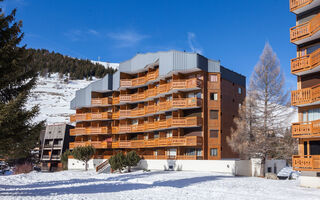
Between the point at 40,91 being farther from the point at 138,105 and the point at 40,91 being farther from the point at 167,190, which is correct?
the point at 167,190

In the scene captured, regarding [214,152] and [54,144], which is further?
[54,144]

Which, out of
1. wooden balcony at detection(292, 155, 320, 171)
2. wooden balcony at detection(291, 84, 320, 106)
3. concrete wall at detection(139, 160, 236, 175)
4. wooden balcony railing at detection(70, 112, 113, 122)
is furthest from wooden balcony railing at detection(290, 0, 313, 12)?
wooden balcony railing at detection(70, 112, 113, 122)

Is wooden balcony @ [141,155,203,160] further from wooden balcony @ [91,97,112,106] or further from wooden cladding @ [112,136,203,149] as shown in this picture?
wooden balcony @ [91,97,112,106]

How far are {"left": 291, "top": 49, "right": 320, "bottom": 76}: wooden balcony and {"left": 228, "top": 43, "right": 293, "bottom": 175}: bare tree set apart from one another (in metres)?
7.39

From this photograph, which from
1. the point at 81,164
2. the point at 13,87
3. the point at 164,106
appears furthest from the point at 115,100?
the point at 13,87

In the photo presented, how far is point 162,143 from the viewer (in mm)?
44688

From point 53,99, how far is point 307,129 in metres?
143

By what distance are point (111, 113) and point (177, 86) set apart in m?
16.8

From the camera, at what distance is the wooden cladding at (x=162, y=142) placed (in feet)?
136

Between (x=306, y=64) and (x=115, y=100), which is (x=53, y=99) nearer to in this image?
(x=115, y=100)

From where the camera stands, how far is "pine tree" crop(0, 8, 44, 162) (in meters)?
19.1

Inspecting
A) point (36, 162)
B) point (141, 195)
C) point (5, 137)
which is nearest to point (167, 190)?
point (141, 195)

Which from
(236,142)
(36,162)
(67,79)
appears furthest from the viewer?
(67,79)

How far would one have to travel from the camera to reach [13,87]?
22641 millimetres
